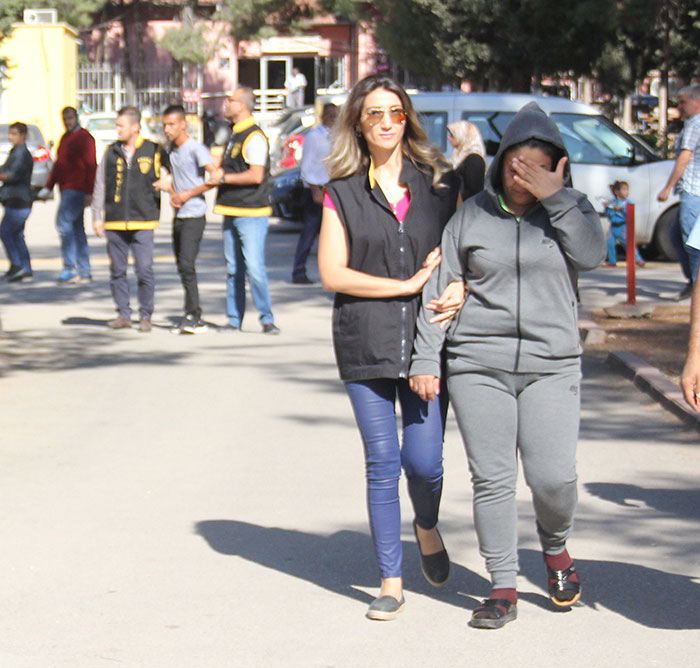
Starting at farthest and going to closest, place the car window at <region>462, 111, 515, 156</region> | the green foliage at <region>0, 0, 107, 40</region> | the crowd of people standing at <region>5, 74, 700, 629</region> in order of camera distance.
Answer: the green foliage at <region>0, 0, 107, 40</region> → the car window at <region>462, 111, 515, 156</region> → the crowd of people standing at <region>5, 74, 700, 629</region>

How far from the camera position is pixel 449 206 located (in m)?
4.95

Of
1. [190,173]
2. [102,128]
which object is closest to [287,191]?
[190,173]

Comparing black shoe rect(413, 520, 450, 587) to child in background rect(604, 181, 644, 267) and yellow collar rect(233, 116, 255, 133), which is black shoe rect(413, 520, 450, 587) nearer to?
yellow collar rect(233, 116, 255, 133)

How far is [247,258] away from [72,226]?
4317 millimetres

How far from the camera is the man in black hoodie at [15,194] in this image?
49.6ft

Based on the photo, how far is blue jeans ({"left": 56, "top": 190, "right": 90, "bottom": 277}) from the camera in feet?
48.9

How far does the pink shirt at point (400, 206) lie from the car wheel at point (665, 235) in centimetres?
1158

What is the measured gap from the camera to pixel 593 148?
16453mm

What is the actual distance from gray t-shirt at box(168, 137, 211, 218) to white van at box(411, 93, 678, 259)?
510 cm

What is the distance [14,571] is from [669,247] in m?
12.1

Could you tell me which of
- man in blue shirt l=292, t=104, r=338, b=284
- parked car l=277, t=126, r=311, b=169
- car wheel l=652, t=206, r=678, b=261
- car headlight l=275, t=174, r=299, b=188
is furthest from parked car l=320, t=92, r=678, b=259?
parked car l=277, t=126, r=311, b=169

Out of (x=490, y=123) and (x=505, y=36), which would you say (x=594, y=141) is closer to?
(x=490, y=123)

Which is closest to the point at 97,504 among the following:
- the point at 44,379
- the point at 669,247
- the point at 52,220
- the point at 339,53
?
the point at 44,379

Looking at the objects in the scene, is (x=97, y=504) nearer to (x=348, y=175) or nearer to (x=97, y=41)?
(x=348, y=175)
